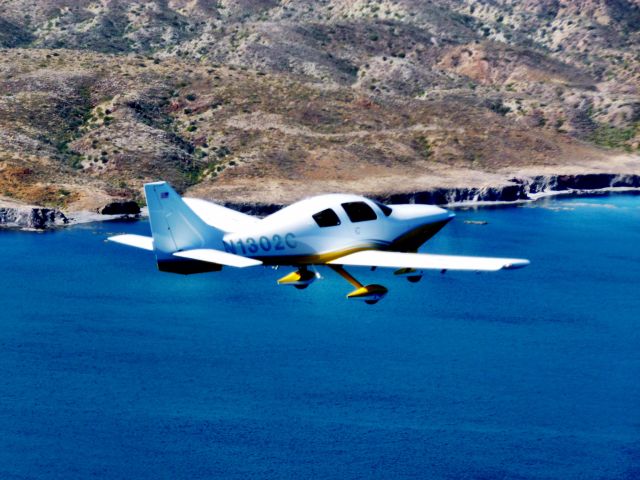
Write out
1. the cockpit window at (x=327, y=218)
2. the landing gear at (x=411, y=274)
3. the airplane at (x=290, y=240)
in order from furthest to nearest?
1. the landing gear at (x=411, y=274)
2. the cockpit window at (x=327, y=218)
3. the airplane at (x=290, y=240)

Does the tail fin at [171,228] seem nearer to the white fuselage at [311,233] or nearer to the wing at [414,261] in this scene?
the white fuselage at [311,233]

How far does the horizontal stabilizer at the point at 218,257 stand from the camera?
72.5 m

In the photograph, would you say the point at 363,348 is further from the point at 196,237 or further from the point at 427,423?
the point at 196,237

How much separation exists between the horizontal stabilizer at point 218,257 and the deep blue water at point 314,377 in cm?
4735

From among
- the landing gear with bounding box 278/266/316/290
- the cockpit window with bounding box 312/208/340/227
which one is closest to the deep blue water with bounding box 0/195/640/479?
the landing gear with bounding box 278/266/316/290

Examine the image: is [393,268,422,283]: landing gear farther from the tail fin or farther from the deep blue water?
the deep blue water

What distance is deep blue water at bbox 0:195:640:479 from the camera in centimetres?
12269

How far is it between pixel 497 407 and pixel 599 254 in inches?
2881

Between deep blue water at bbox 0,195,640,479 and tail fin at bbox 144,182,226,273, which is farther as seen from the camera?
deep blue water at bbox 0,195,640,479

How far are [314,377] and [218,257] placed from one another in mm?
65532

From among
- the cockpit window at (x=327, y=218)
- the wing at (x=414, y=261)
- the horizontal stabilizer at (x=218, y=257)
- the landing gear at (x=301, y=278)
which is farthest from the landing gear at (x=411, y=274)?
the horizontal stabilizer at (x=218, y=257)

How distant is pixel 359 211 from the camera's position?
7938 centimetres

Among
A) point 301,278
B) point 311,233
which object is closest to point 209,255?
point 301,278

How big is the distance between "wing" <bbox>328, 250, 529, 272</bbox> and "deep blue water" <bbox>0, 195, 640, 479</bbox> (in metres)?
45.7
